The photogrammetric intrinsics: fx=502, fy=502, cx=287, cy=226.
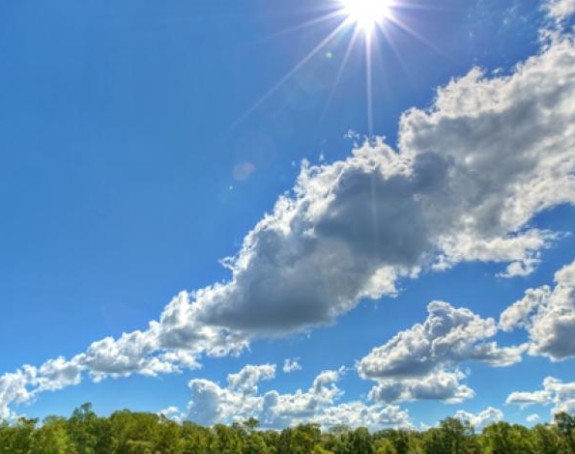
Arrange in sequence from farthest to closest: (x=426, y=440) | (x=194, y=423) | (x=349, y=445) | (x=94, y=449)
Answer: (x=194, y=423) < (x=349, y=445) < (x=426, y=440) < (x=94, y=449)

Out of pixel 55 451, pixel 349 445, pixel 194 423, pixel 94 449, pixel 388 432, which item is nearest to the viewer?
pixel 55 451

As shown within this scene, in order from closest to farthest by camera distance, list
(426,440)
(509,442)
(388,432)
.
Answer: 1. (509,442)
2. (426,440)
3. (388,432)

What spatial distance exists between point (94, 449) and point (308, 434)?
1895 inches

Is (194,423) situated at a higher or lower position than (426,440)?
higher

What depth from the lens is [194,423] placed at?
150250 mm

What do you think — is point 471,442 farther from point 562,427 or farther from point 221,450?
point 221,450

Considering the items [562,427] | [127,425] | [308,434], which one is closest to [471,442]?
[562,427]

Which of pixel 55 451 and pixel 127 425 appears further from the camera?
pixel 127 425

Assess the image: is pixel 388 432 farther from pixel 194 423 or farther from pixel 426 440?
pixel 194 423

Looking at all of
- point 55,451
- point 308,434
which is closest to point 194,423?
point 308,434

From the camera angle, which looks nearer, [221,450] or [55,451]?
[55,451]

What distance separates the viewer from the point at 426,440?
103812mm

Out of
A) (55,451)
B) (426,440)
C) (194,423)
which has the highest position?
(194,423)

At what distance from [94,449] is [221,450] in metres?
22.9
